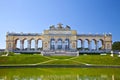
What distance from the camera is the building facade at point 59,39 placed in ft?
260

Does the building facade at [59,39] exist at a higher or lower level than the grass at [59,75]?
higher

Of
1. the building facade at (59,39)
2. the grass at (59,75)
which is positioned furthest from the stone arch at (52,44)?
the grass at (59,75)

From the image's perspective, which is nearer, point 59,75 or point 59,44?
point 59,75

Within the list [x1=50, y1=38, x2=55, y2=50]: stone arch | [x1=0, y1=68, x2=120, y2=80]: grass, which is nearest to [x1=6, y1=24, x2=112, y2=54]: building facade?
[x1=50, y1=38, x2=55, y2=50]: stone arch

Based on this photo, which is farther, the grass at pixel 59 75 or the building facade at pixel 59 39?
the building facade at pixel 59 39

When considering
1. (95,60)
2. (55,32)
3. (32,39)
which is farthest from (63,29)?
(95,60)

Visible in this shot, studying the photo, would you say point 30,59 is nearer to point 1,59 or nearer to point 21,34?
point 1,59

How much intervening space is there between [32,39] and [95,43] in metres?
20.6

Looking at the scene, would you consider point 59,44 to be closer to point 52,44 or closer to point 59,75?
point 52,44

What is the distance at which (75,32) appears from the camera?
8000 centimetres

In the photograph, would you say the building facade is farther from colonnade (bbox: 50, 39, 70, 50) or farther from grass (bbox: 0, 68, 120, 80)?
grass (bbox: 0, 68, 120, 80)

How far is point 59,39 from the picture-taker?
79938 millimetres

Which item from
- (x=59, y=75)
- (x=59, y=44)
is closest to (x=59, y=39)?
(x=59, y=44)

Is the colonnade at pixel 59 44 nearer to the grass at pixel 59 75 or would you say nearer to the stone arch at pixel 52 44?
the stone arch at pixel 52 44
